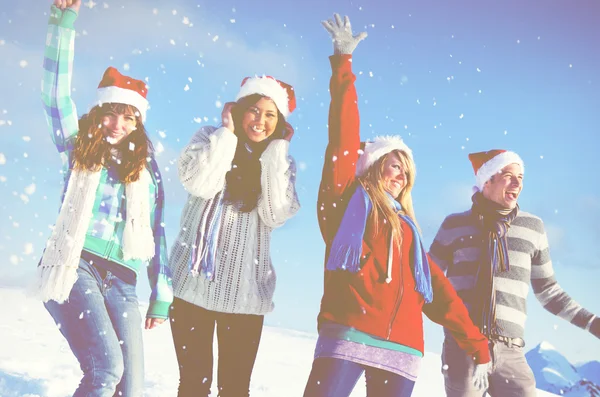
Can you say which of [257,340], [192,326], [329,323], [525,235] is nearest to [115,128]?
[192,326]

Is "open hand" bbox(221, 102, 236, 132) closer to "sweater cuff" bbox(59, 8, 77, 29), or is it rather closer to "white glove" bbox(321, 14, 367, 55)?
"white glove" bbox(321, 14, 367, 55)

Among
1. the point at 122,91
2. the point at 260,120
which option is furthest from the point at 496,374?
the point at 122,91

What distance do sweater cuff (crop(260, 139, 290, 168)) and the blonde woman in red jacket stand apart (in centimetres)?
26

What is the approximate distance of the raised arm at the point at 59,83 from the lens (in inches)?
95.3

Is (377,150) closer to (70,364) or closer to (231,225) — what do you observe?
(231,225)

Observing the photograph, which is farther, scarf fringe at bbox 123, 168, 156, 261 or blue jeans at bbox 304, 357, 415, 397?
scarf fringe at bbox 123, 168, 156, 261

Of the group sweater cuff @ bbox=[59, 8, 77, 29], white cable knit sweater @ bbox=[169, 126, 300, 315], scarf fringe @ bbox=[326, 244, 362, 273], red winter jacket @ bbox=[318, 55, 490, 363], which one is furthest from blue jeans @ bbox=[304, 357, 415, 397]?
sweater cuff @ bbox=[59, 8, 77, 29]

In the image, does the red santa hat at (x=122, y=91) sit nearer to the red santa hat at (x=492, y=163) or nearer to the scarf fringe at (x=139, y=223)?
the scarf fringe at (x=139, y=223)

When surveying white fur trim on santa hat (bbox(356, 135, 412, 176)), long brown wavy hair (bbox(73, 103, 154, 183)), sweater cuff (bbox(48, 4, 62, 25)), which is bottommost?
long brown wavy hair (bbox(73, 103, 154, 183))

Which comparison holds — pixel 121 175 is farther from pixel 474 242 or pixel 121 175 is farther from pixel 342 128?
pixel 474 242

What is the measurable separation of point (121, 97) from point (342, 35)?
111 cm

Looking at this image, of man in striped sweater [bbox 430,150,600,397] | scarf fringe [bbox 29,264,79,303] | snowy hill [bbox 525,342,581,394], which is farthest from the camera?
snowy hill [bbox 525,342,581,394]

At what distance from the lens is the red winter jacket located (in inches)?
86.4

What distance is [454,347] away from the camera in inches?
105
